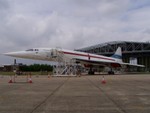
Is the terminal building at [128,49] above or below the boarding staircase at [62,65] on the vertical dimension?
above

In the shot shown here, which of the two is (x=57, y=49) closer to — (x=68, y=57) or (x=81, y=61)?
(x=68, y=57)

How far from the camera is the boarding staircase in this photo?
49.3 metres

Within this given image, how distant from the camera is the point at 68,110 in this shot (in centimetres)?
930

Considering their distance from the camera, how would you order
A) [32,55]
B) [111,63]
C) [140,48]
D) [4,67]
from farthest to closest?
[4,67] < [140,48] < [111,63] < [32,55]

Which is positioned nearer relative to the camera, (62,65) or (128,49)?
(62,65)

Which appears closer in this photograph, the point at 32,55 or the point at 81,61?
the point at 32,55

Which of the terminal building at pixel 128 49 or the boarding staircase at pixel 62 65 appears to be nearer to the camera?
the boarding staircase at pixel 62 65

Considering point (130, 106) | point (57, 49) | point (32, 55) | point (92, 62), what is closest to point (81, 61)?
point (92, 62)

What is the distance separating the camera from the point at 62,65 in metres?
50.7

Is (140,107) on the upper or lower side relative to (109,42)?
lower

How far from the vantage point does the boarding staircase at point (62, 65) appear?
49.3 m

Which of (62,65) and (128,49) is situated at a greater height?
(128,49)

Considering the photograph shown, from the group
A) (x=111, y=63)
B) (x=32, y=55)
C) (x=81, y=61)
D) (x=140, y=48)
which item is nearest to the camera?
(x=32, y=55)

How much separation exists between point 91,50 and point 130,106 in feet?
350
